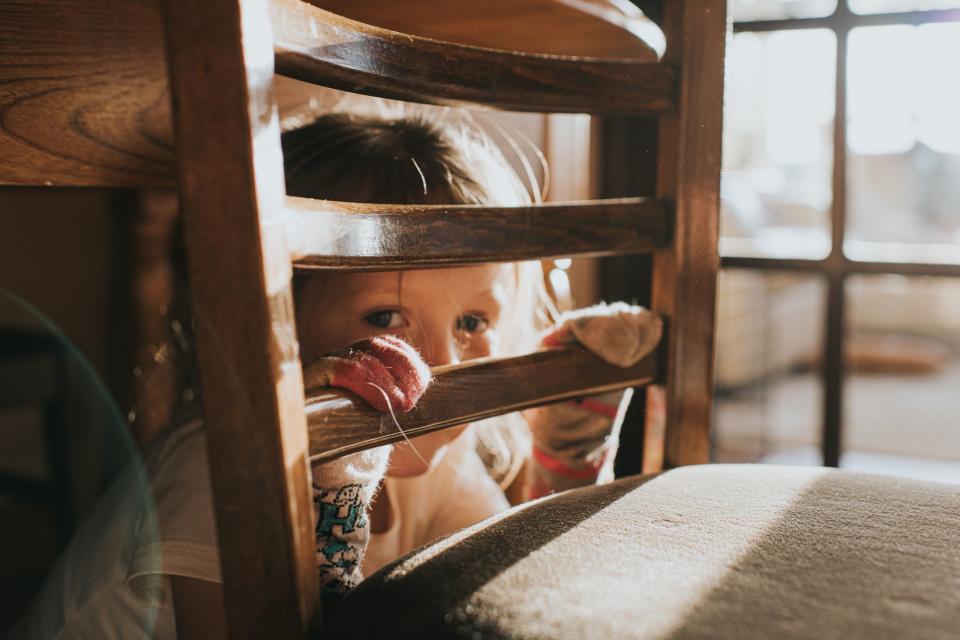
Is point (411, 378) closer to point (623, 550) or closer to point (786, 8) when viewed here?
point (623, 550)

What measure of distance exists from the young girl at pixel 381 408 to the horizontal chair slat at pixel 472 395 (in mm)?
16

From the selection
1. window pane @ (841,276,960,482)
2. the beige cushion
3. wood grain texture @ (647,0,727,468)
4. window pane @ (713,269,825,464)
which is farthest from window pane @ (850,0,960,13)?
window pane @ (841,276,960,482)

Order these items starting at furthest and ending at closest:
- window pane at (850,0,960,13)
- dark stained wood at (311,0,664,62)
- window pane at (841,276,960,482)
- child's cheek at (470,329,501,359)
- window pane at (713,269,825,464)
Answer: window pane at (841,276,960,482) < window pane at (713,269,825,464) < window pane at (850,0,960,13) < child's cheek at (470,329,501,359) < dark stained wood at (311,0,664,62)

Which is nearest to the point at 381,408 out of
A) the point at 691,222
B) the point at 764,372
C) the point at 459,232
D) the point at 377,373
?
the point at 377,373

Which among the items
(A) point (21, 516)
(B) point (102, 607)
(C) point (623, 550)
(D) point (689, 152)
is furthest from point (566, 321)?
(A) point (21, 516)

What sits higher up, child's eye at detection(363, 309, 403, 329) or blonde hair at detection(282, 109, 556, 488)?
blonde hair at detection(282, 109, 556, 488)

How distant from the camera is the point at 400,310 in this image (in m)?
0.75

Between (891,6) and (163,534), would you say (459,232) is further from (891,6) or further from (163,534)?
(891,6)

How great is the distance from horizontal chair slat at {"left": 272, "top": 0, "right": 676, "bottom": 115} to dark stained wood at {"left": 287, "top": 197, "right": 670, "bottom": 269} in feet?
0.25

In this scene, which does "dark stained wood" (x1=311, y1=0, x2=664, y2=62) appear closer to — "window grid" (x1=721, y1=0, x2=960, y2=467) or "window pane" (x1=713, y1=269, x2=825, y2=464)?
"window grid" (x1=721, y1=0, x2=960, y2=467)

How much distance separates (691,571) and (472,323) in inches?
16.1

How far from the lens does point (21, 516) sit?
214cm

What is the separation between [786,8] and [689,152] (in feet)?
1.84

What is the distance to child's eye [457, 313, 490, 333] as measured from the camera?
0.81m
